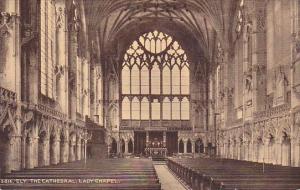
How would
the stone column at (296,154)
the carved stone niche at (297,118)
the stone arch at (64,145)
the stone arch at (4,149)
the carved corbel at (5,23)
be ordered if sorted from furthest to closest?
the stone arch at (64,145) < the stone column at (296,154) < the carved stone niche at (297,118) < the carved corbel at (5,23) < the stone arch at (4,149)

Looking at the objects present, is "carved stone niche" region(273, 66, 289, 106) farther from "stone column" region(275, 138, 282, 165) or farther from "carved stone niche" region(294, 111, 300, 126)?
"carved stone niche" region(294, 111, 300, 126)

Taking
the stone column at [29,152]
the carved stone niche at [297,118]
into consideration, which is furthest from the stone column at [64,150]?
the carved stone niche at [297,118]

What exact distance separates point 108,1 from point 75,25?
36.8 feet

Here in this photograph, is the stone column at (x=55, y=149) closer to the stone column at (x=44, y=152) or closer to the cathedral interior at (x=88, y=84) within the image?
the cathedral interior at (x=88, y=84)

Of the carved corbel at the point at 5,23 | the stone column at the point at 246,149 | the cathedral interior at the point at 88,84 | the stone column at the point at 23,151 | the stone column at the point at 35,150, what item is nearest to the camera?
the carved corbel at the point at 5,23

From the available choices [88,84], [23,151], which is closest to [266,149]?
[23,151]

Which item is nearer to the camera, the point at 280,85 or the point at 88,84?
the point at 280,85

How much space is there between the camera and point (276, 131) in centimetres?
3088

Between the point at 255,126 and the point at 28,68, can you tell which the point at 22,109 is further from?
the point at 255,126

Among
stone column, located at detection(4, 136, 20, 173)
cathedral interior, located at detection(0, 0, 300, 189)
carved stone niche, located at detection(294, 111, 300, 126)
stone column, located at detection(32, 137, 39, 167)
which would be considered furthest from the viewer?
carved stone niche, located at detection(294, 111, 300, 126)

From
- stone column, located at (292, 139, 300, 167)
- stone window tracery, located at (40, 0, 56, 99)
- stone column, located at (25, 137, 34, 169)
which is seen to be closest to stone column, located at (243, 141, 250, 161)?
stone column, located at (292, 139, 300, 167)

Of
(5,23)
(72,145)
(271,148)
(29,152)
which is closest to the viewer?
(5,23)

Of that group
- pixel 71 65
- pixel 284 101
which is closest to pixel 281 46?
pixel 284 101

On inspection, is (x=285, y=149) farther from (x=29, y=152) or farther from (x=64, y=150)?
(x=29, y=152)
